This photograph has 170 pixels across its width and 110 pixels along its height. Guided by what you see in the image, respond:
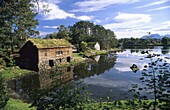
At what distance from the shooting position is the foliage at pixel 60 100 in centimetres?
556

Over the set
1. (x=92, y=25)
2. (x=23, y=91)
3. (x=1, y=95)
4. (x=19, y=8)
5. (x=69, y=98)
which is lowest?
(x=23, y=91)

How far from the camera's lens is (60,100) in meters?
5.58

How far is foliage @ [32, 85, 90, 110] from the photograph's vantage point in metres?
5.56

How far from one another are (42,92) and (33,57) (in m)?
37.6

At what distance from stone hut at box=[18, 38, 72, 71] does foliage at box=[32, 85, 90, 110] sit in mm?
35578

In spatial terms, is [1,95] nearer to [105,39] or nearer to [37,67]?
[37,67]

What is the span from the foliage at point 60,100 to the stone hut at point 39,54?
35578 millimetres

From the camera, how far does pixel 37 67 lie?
40656 mm

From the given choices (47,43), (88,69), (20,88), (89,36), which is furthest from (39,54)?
(89,36)

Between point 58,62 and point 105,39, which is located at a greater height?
point 105,39

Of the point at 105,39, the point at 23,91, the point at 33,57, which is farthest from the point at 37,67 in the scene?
the point at 105,39

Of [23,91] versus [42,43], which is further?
[42,43]

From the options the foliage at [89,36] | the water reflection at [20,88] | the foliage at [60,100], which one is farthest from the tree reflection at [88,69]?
the foliage at [89,36]

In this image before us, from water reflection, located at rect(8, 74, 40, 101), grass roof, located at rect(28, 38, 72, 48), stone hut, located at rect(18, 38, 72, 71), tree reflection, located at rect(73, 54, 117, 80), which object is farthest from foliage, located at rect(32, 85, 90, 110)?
grass roof, located at rect(28, 38, 72, 48)
